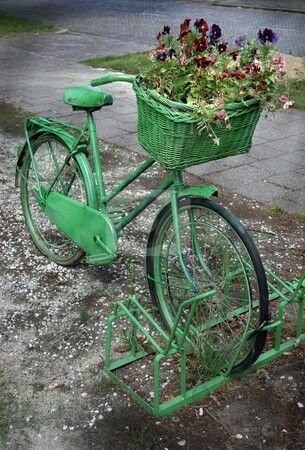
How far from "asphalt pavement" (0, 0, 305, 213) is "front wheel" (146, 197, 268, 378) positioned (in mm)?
947

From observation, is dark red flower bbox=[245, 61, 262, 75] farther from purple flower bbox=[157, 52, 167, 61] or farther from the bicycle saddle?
the bicycle saddle

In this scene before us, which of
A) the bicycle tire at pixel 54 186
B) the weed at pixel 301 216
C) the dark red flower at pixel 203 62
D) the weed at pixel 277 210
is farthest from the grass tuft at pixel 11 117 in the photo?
the dark red flower at pixel 203 62

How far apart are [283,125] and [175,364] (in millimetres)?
4046

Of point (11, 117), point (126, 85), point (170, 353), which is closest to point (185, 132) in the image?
point (170, 353)

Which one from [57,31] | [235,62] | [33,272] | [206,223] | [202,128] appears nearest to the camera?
[202,128]

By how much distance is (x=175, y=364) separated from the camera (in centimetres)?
306

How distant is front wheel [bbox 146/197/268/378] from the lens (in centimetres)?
276

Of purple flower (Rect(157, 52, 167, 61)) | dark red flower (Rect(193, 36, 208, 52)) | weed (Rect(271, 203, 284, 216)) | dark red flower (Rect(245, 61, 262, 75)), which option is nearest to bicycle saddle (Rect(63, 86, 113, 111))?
purple flower (Rect(157, 52, 167, 61))

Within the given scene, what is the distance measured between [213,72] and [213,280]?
3.04ft

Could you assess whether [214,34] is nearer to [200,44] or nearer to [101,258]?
[200,44]

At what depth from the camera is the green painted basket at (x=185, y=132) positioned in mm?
2551

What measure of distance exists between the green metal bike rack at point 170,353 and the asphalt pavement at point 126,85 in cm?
115

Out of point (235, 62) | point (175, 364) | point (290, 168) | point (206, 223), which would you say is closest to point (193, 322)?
point (175, 364)

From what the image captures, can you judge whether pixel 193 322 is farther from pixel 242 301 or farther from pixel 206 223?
pixel 206 223
